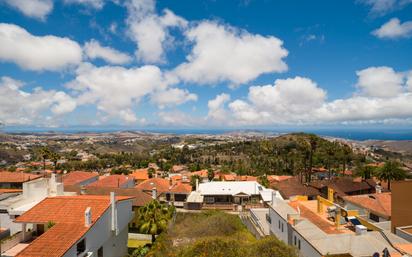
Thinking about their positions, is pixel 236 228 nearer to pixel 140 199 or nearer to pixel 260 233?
pixel 260 233

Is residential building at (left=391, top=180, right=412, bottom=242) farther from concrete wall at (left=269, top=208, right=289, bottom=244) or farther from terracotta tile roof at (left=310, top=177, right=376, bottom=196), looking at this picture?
terracotta tile roof at (left=310, top=177, right=376, bottom=196)

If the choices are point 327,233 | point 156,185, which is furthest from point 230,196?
point 327,233

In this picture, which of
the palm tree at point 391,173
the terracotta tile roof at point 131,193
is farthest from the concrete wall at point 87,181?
the palm tree at point 391,173

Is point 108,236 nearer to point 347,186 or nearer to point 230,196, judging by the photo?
point 230,196

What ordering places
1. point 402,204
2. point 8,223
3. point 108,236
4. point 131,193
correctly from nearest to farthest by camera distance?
1. point 108,236
2. point 402,204
3. point 8,223
4. point 131,193

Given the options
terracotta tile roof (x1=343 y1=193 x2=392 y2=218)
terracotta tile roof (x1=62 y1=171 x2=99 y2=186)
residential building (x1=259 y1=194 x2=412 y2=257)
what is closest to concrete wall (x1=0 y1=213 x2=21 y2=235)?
residential building (x1=259 y1=194 x2=412 y2=257)

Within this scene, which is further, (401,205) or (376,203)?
(376,203)
